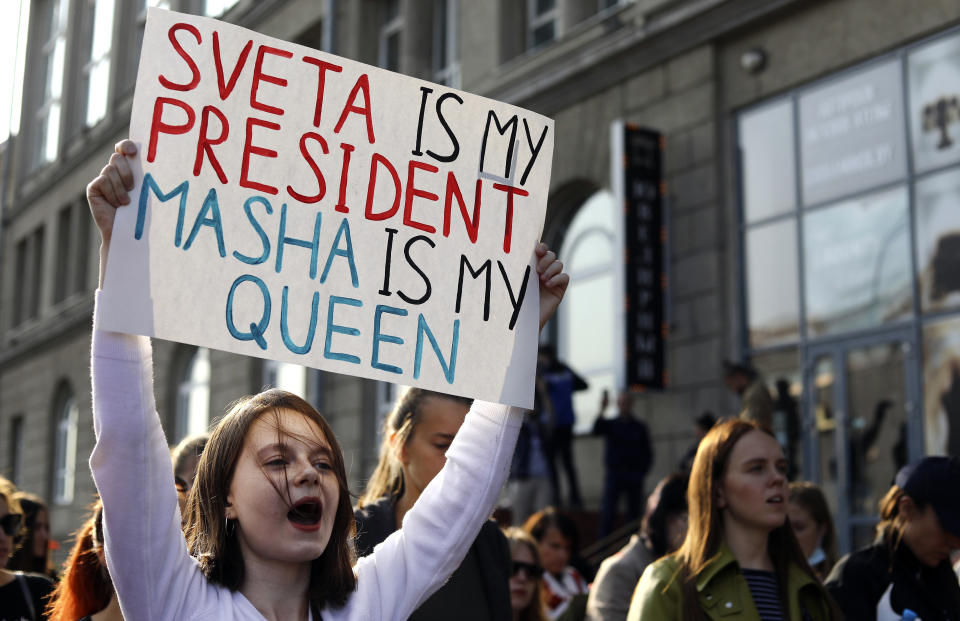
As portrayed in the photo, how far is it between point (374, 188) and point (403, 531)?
2.63ft

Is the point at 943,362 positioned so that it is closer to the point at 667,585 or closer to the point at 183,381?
the point at 667,585

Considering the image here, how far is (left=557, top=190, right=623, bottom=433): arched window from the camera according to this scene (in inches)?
591

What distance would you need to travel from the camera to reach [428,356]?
2807 millimetres

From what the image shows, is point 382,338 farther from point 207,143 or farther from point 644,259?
point 644,259

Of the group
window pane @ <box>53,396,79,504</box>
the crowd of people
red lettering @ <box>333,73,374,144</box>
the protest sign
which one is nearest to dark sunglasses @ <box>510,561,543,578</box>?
the crowd of people

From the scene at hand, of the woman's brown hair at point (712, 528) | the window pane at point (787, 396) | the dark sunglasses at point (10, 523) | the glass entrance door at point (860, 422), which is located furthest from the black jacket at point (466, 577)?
the window pane at point (787, 396)

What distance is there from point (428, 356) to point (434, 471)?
0.97 metres

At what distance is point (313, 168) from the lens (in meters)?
2.86

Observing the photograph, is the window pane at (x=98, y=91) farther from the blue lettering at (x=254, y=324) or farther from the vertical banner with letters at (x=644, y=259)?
the blue lettering at (x=254, y=324)

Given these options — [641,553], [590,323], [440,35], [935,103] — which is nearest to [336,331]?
[641,553]

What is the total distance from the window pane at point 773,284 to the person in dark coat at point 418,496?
9372mm

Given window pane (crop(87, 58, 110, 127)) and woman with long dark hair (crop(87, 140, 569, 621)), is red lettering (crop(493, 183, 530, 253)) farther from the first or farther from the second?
window pane (crop(87, 58, 110, 127))

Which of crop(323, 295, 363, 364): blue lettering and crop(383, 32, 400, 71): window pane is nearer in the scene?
crop(323, 295, 363, 364): blue lettering

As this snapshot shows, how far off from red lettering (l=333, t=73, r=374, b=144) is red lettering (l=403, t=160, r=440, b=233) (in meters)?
0.12
